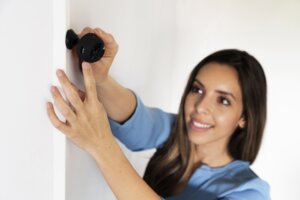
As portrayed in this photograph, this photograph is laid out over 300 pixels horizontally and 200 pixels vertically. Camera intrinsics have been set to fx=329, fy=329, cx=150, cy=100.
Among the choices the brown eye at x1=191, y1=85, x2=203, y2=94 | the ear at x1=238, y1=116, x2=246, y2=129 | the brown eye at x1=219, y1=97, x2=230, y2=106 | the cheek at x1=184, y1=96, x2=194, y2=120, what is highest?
the brown eye at x1=191, y1=85, x2=203, y2=94

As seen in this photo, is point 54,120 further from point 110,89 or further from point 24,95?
point 110,89

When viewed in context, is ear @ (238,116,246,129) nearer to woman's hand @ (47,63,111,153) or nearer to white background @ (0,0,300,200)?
white background @ (0,0,300,200)

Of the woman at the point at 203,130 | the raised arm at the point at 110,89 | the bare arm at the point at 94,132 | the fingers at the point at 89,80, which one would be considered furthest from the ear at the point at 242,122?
the fingers at the point at 89,80

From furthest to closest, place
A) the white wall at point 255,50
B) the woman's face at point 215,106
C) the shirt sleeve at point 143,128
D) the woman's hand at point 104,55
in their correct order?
the white wall at point 255,50, the woman's face at point 215,106, the shirt sleeve at point 143,128, the woman's hand at point 104,55

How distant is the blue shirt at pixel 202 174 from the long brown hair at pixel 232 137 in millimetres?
79

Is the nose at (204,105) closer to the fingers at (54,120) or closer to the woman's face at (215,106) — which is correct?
the woman's face at (215,106)

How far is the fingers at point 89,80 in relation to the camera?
49 centimetres

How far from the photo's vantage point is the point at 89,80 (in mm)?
503

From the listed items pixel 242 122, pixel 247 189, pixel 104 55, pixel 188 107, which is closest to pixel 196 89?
pixel 188 107

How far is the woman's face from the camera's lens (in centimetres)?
95

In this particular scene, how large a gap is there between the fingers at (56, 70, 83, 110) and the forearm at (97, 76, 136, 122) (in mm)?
184

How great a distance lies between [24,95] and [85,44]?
11cm

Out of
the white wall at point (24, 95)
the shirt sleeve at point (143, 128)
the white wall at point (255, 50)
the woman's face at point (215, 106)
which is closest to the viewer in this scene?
the white wall at point (24, 95)

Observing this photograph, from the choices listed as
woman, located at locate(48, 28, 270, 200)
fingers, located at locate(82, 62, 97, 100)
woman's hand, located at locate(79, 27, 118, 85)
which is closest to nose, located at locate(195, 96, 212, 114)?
woman, located at locate(48, 28, 270, 200)
